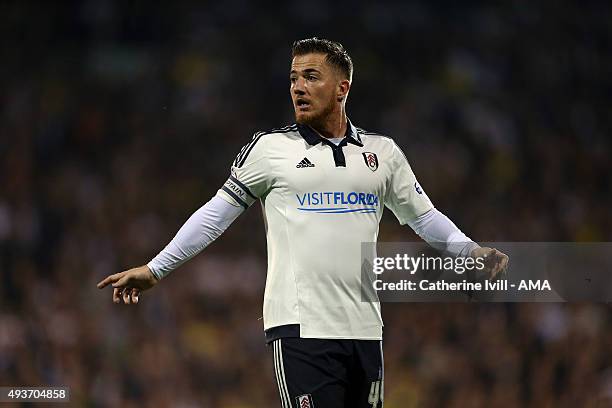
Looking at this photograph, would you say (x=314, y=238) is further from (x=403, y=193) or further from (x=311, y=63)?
(x=311, y=63)

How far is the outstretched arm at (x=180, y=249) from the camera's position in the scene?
10.7ft

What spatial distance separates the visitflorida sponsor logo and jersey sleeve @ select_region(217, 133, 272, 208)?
15 centimetres

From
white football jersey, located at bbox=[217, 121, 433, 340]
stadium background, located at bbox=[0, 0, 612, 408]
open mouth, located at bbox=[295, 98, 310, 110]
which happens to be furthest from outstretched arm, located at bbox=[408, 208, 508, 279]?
stadium background, located at bbox=[0, 0, 612, 408]

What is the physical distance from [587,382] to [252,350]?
2426mm

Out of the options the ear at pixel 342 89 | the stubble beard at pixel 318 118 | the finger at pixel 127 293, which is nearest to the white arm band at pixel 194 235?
the finger at pixel 127 293

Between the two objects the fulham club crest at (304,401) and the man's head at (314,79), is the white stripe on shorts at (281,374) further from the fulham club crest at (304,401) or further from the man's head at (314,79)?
the man's head at (314,79)

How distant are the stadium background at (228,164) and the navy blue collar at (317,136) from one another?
12.5 feet

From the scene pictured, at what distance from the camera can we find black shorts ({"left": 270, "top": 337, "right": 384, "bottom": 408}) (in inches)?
125

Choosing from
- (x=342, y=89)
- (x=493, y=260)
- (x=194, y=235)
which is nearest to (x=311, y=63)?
(x=342, y=89)

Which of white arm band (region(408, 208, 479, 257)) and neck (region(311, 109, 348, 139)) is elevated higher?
neck (region(311, 109, 348, 139))

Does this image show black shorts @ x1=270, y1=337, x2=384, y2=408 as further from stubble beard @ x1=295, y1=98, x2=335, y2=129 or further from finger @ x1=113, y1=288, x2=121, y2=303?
stubble beard @ x1=295, y1=98, x2=335, y2=129

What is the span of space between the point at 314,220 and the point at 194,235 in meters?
0.43

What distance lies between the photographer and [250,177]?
3.37 m

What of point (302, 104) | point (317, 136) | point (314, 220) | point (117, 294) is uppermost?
point (302, 104)
